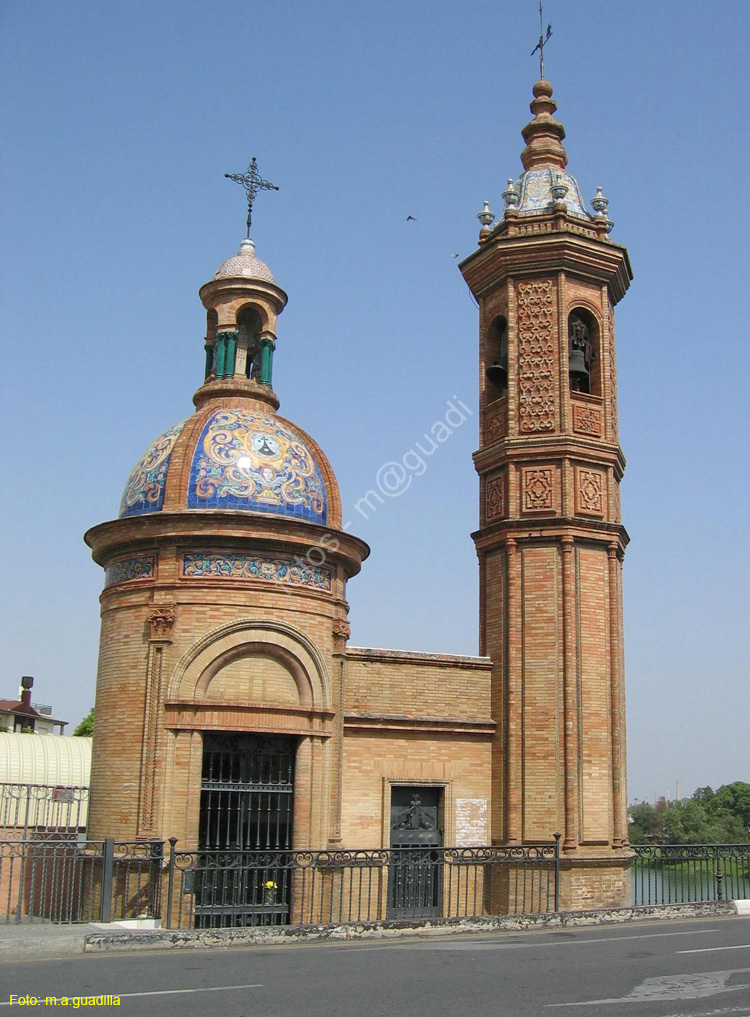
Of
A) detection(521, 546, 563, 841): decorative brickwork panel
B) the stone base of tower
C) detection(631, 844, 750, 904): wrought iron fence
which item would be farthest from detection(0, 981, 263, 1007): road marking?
detection(631, 844, 750, 904): wrought iron fence

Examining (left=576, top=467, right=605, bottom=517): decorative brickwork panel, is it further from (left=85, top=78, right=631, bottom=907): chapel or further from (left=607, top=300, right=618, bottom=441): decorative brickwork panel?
(left=607, top=300, right=618, bottom=441): decorative brickwork panel

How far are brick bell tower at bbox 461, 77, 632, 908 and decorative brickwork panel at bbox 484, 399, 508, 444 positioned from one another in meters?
0.05

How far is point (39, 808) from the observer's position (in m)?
24.7

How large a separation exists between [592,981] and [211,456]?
35.0 feet

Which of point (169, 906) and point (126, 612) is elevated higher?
point (126, 612)

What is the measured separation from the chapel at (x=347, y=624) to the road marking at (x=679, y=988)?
712cm

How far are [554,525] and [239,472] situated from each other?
6073mm

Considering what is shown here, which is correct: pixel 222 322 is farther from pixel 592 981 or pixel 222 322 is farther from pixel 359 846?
pixel 592 981

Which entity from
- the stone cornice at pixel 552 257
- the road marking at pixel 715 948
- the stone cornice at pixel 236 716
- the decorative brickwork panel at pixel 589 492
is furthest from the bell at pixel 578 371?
the road marking at pixel 715 948

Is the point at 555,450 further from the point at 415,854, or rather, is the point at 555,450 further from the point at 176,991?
the point at 176,991

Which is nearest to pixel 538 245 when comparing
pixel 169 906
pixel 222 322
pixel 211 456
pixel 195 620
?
pixel 222 322

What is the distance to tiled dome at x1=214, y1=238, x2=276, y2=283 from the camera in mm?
21047

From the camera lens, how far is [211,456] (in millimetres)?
17750

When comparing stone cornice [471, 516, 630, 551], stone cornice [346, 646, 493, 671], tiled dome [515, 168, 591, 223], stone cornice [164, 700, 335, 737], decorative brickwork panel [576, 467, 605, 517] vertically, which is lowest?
stone cornice [164, 700, 335, 737]
